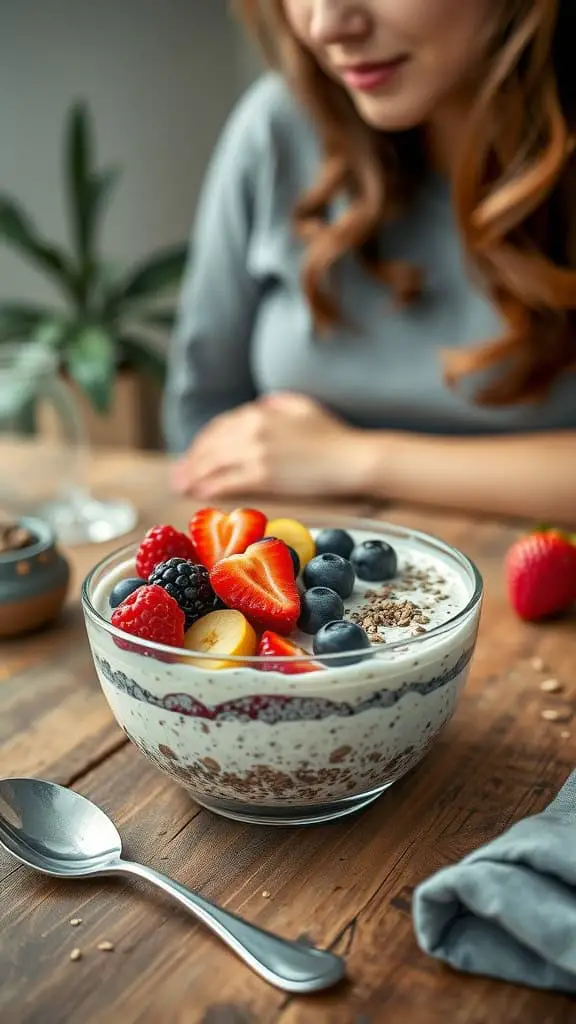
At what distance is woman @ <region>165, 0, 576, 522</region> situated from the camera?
1.37 meters

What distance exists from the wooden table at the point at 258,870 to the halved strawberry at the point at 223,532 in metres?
0.19

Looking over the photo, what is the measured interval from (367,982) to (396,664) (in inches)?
7.9

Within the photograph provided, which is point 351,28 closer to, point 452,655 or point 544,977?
point 452,655

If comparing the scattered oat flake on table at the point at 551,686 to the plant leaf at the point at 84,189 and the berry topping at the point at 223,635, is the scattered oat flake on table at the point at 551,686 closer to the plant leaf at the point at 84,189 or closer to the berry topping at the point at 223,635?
the berry topping at the point at 223,635

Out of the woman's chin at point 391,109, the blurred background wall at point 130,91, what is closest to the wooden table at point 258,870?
the woman's chin at point 391,109

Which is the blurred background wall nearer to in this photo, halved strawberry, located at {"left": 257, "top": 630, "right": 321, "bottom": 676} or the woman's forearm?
the woman's forearm

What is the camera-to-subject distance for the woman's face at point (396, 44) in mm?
1270

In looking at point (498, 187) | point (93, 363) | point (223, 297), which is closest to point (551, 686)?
point (498, 187)

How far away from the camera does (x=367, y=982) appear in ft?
2.07

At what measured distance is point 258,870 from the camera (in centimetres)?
73

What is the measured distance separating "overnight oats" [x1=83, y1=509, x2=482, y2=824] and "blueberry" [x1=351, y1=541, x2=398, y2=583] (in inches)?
1.2

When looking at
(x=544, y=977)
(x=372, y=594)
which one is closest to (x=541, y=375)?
(x=372, y=594)

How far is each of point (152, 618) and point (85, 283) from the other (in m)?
2.67

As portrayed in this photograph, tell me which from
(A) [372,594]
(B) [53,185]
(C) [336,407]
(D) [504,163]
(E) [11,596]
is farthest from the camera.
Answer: (B) [53,185]
